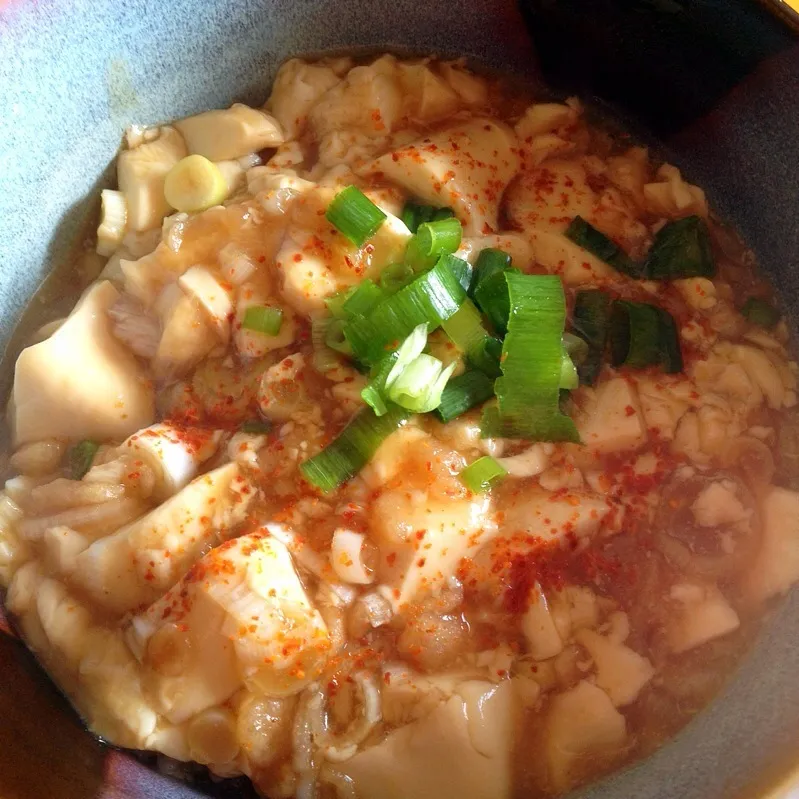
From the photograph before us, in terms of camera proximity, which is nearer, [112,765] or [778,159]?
[112,765]

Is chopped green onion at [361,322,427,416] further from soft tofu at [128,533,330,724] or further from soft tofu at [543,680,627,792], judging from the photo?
soft tofu at [543,680,627,792]

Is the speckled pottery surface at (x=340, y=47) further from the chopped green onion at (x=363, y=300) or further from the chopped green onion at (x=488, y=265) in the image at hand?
the chopped green onion at (x=363, y=300)

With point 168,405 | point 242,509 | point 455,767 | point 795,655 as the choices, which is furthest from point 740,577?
point 168,405

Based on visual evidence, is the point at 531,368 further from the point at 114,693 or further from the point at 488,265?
the point at 114,693

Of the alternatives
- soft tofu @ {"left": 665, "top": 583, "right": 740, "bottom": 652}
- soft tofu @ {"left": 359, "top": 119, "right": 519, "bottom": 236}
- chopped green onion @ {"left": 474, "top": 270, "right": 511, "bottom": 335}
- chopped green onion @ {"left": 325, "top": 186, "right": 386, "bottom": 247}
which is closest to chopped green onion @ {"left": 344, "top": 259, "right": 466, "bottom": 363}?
chopped green onion @ {"left": 474, "top": 270, "right": 511, "bottom": 335}

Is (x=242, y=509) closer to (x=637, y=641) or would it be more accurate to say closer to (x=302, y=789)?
(x=302, y=789)

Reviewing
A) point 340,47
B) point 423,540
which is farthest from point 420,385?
point 340,47
